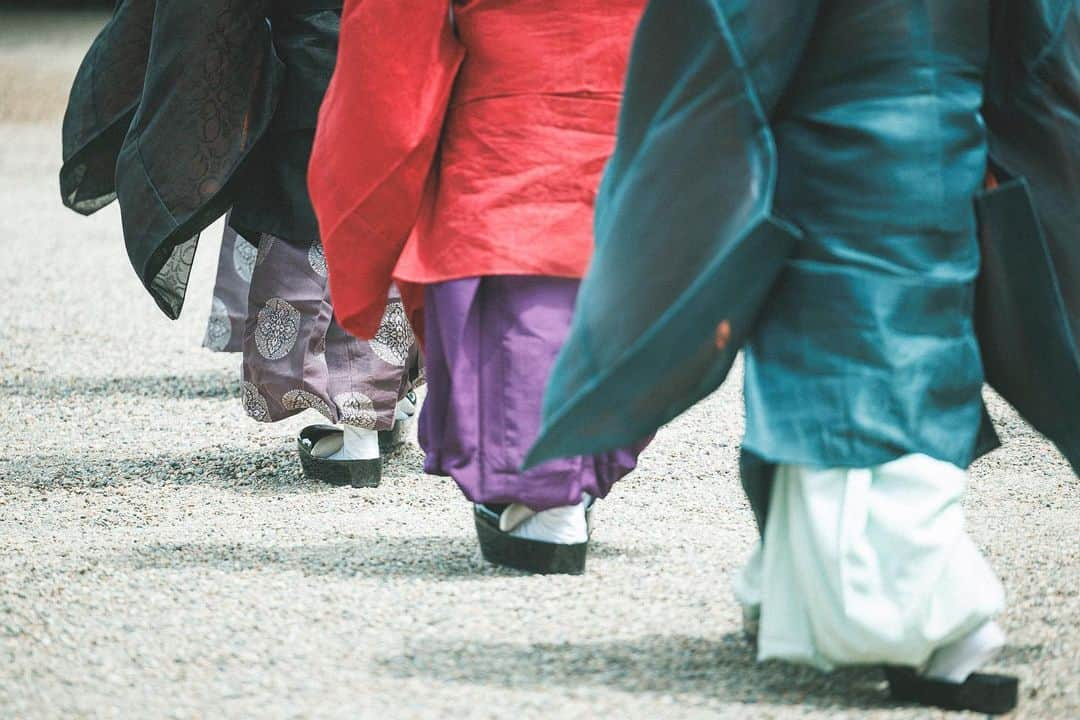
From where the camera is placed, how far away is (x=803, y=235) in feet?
7.39

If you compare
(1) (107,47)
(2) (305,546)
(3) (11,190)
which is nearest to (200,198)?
(1) (107,47)

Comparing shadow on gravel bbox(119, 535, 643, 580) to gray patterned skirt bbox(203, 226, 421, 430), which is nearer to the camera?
shadow on gravel bbox(119, 535, 643, 580)

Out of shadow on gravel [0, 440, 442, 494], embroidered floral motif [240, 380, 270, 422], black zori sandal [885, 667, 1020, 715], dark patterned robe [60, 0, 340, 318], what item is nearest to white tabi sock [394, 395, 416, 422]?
shadow on gravel [0, 440, 442, 494]

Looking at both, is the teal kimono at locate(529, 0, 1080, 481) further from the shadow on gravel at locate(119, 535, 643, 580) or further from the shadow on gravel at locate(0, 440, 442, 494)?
the shadow on gravel at locate(0, 440, 442, 494)

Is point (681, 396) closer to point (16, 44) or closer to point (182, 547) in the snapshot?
point (182, 547)

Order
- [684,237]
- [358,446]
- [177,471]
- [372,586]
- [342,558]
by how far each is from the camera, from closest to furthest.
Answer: [684,237] → [372,586] → [342,558] → [358,446] → [177,471]

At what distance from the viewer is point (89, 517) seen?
3557mm

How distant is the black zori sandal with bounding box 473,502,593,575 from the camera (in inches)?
115

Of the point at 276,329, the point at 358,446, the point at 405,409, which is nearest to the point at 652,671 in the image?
the point at 358,446

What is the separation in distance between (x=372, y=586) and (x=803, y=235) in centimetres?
110

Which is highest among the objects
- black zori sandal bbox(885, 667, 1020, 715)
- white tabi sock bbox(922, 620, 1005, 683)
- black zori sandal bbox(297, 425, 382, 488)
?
white tabi sock bbox(922, 620, 1005, 683)

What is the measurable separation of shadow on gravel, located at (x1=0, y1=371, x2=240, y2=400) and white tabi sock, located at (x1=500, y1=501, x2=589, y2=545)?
2239mm

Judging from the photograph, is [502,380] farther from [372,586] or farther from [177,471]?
[177,471]

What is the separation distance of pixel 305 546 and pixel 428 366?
563mm
